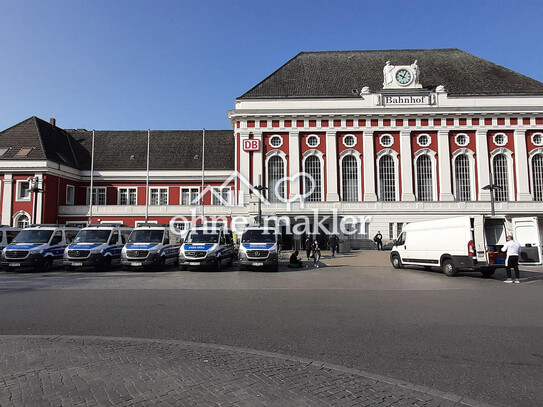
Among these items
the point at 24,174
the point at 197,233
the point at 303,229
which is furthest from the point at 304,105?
the point at 24,174

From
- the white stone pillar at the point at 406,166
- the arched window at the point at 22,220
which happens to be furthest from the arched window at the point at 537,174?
the arched window at the point at 22,220

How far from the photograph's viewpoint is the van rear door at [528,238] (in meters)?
18.3

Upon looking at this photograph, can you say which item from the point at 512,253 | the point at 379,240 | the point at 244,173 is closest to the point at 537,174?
the point at 379,240

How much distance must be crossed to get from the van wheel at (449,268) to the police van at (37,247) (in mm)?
19166

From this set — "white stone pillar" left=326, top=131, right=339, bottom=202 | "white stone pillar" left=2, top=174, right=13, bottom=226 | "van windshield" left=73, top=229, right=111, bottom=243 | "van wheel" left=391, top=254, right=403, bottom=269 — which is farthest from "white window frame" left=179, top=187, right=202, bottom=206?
"van wheel" left=391, top=254, right=403, bottom=269

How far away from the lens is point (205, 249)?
18984 millimetres

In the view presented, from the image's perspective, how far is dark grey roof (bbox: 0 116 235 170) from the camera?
42.4 m

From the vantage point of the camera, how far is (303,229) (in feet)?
131

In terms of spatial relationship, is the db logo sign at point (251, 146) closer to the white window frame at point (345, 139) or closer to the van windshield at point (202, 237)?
the white window frame at point (345, 139)

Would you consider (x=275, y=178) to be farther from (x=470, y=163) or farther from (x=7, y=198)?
(x=7, y=198)

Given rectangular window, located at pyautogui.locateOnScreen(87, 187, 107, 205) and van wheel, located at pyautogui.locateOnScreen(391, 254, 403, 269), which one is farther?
rectangular window, located at pyautogui.locateOnScreen(87, 187, 107, 205)

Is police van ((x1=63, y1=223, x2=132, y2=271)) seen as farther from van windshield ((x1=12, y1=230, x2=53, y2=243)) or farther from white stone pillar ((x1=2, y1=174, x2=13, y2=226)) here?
white stone pillar ((x1=2, y1=174, x2=13, y2=226))

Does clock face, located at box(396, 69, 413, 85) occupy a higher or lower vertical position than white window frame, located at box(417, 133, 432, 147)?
higher

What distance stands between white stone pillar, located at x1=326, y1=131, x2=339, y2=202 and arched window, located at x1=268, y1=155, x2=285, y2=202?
4705 mm
